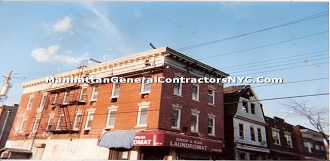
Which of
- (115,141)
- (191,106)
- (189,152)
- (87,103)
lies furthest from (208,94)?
(87,103)

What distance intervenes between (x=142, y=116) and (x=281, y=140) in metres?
17.8

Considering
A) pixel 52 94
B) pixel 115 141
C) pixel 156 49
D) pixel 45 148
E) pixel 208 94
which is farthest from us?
pixel 52 94

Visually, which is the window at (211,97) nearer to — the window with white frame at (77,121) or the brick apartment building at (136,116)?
the brick apartment building at (136,116)

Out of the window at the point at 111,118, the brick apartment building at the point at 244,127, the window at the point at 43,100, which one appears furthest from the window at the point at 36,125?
the brick apartment building at the point at 244,127

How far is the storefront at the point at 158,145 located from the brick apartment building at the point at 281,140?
33.9 ft

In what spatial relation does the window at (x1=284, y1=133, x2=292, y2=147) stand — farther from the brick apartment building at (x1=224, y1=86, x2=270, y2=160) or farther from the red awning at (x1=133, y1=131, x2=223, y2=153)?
the red awning at (x1=133, y1=131, x2=223, y2=153)

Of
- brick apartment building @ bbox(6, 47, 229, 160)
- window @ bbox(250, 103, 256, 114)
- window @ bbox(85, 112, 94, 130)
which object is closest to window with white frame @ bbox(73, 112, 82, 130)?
brick apartment building @ bbox(6, 47, 229, 160)

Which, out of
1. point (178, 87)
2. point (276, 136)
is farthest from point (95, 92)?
point (276, 136)

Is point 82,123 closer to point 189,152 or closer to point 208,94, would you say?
point 189,152

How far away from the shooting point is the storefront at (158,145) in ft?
52.5

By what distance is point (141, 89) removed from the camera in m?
19.8

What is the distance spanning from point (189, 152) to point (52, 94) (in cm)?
1745

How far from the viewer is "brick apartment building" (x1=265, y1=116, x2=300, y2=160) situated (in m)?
26.3

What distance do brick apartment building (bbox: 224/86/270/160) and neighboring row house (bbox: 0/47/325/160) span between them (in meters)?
0.09
